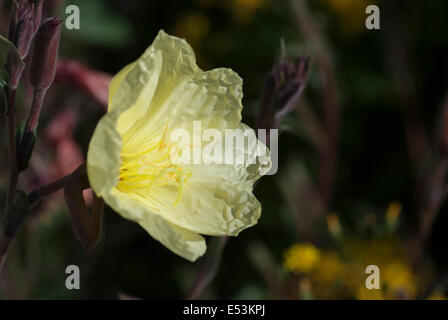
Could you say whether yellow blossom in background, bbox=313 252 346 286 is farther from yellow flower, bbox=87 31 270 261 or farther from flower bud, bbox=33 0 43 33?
flower bud, bbox=33 0 43 33

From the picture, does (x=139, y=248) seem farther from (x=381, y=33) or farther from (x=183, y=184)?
(x=183, y=184)


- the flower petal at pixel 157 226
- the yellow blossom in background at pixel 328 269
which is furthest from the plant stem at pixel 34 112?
the yellow blossom in background at pixel 328 269

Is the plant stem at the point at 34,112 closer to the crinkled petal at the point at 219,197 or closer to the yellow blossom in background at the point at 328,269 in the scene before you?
the crinkled petal at the point at 219,197

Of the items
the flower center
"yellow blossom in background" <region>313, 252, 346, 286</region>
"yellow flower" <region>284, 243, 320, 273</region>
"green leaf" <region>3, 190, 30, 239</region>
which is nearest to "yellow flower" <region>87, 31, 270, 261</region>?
the flower center

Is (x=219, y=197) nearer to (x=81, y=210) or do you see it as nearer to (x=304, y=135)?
(x=81, y=210)

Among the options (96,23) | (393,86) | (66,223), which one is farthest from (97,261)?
(393,86)
